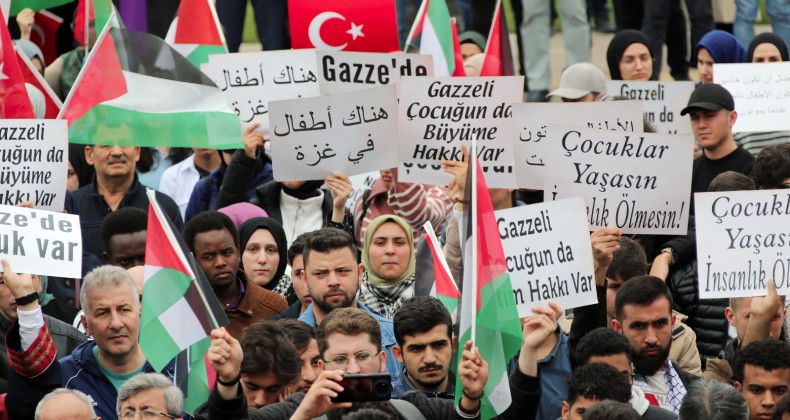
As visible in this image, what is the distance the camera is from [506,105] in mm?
10562

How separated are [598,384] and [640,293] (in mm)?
1191

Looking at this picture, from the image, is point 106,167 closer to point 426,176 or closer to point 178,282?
point 426,176

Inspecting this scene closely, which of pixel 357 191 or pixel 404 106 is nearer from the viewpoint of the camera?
pixel 404 106

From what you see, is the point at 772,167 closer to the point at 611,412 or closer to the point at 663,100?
the point at 663,100

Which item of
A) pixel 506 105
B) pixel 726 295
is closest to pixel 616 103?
pixel 506 105

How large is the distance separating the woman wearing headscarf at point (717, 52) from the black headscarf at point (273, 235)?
4.65 metres

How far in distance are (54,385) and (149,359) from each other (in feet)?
2.06

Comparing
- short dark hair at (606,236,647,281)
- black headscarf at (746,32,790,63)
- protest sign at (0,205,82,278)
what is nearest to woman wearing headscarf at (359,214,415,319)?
short dark hair at (606,236,647,281)

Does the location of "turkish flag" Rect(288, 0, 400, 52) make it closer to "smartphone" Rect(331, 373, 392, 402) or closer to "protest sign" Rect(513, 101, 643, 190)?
"protest sign" Rect(513, 101, 643, 190)

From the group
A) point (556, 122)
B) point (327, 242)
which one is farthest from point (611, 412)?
point (556, 122)

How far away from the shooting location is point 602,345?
8.45m

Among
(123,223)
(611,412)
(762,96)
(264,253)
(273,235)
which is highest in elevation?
(762,96)

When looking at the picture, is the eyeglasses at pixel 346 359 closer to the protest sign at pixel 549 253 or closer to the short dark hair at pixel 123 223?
the protest sign at pixel 549 253

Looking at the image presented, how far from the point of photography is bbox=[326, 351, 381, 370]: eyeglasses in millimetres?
8055
